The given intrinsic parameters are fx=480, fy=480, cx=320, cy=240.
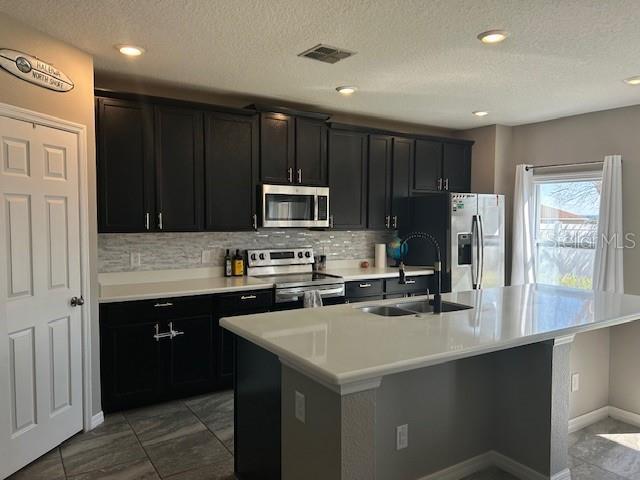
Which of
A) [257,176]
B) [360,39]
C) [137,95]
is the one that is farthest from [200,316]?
[360,39]

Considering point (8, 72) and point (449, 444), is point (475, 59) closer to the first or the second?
point (449, 444)

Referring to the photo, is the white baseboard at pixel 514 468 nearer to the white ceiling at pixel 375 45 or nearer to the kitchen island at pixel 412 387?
the kitchen island at pixel 412 387

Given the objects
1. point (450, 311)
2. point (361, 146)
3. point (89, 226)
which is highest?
point (361, 146)

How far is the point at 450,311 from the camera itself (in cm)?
285

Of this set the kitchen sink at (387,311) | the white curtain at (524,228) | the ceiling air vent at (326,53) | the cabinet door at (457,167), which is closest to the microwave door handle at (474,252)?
the white curtain at (524,228)

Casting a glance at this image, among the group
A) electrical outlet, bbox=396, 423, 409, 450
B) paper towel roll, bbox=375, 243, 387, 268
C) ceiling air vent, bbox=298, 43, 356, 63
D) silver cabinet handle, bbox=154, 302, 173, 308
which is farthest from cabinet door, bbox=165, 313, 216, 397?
paper towel roll, bbox=375, 243, 387, 268

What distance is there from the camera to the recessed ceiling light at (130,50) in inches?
120

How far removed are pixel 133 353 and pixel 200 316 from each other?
21.4 inches

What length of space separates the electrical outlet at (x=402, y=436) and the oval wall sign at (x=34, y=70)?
9.12ft

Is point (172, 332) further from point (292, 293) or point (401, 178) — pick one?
point (401, 178)

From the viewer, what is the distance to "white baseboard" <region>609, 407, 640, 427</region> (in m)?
3.46

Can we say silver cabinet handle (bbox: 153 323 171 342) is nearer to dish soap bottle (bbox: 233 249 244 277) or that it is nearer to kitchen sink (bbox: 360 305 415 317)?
dish soap bottle (bbox: 233 249 244 277)

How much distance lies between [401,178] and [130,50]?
306cm

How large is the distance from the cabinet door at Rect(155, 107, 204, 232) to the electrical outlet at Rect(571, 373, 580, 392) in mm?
3008
